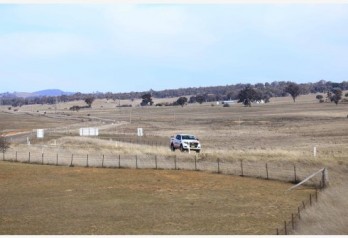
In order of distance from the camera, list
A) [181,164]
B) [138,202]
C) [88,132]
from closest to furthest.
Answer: [138,202], [181,164], [88,132]

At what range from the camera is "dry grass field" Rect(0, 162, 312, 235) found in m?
21.8

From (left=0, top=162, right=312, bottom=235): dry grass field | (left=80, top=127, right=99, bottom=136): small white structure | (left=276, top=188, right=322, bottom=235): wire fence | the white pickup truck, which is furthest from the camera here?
(left=80, top=127, right=99, bottom=136): small white structure

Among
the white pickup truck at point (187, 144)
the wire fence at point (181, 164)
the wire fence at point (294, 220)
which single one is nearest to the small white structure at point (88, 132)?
the wire fence at point (181, 164)

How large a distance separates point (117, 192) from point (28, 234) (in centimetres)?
1135

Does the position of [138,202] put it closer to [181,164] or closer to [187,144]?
[181,164]

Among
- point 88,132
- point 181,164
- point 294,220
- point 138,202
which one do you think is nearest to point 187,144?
point 181,164

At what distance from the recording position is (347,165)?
37.2 metres

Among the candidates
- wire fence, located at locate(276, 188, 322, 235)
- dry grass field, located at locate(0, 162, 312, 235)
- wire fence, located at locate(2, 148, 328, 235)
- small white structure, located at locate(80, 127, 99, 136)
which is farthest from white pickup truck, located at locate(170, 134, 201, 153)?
small white structure, located at locate(80, 127, 99, 136)

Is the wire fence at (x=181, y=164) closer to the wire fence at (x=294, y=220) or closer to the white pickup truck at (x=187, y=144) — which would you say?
the wire fence at (x=294, y=220)

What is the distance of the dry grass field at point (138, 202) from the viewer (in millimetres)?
21797

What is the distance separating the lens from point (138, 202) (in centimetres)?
2806

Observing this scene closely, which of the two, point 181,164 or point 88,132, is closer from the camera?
point 181,164

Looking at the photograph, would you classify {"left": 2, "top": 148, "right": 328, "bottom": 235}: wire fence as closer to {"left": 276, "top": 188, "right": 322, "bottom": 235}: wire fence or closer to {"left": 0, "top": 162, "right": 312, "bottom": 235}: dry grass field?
{"left": 276, "top": 188, "right": 322, "bottom": 235}: wire fence

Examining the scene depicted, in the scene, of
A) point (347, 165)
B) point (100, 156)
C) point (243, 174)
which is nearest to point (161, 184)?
point (243, 174)
